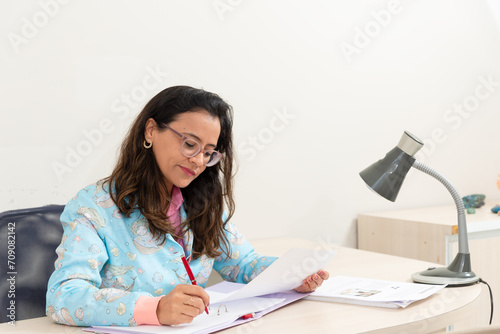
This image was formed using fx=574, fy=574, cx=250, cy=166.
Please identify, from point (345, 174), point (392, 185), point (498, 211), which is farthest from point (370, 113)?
point (392, 185)

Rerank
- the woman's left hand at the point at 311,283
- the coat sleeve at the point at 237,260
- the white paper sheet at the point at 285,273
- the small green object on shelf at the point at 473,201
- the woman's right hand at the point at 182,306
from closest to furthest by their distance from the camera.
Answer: the woman's right hand at the point at 182,306
the white paper sheet at the point at 285,273
the woman's left hand at the point at 311,283
the coat sleeve at the point at 237,260
the small green object on shelf at the point at 473,201

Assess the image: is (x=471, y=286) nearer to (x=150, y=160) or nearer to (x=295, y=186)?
(x=150, y=160)

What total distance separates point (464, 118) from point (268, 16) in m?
1.31

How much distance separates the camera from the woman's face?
148 centimetres

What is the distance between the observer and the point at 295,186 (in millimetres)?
2549

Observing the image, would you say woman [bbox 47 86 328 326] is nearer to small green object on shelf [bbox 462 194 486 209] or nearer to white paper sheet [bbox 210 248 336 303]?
white paper sheet [bbox 210 248 336 303]

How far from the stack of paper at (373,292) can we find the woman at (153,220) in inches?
2.3

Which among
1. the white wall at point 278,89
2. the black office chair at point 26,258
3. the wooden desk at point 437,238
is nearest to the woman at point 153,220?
the black office chair at point 26,258

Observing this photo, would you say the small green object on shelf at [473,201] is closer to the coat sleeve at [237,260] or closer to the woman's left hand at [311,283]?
the coat sleeve at [237,260]

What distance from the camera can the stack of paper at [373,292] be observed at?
1334 millimetres

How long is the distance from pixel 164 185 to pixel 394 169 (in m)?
0.62

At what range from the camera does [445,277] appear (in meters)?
1.55

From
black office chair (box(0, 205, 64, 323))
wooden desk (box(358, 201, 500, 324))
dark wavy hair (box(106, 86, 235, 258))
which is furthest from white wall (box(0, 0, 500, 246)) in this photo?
dark wavy hair (box(106, 86, 235, 258))

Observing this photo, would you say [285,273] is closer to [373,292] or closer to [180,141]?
[373,292]
